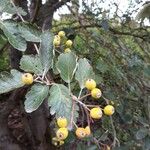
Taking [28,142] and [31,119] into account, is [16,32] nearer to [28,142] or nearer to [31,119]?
[31,119]

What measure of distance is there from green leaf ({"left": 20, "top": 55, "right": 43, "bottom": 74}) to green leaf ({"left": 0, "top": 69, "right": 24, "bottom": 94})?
0.11ft

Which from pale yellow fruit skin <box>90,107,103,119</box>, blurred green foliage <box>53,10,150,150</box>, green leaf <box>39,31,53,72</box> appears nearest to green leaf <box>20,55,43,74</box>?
green leaf <box>39,31,53,72</box>

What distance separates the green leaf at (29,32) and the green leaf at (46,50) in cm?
2

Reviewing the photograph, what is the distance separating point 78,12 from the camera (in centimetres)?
213

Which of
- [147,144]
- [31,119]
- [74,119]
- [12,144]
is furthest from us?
[31,119]

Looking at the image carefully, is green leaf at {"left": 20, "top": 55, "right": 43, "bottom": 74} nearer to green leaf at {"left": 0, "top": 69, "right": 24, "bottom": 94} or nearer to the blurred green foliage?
green leaf at {"left": 0, "top": 69, "right": 24, "bottom": 94}

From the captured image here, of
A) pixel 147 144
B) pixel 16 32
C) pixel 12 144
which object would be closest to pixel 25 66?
pixel 16 32

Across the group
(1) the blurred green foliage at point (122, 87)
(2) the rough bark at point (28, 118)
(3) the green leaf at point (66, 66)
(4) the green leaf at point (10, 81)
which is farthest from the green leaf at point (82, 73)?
(2) the rough bark at point (28, 118)

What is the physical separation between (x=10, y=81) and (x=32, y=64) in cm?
6

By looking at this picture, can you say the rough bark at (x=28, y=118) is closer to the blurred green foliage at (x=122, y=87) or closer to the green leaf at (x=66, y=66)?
the blurred green foliage at (x=122, y=87)

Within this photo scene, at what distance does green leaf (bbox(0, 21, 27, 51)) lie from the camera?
0.87m

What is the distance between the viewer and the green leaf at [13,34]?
87 cm

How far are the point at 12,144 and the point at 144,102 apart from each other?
935 mm

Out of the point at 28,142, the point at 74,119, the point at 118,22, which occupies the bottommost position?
the point at 28,142
